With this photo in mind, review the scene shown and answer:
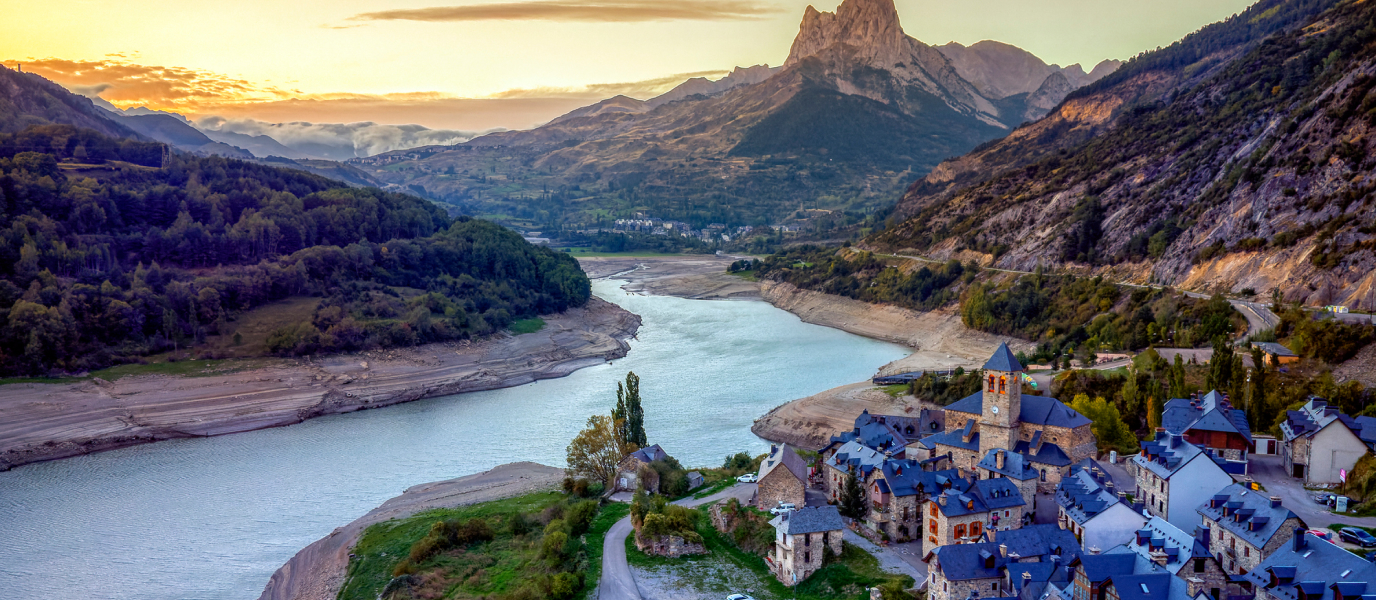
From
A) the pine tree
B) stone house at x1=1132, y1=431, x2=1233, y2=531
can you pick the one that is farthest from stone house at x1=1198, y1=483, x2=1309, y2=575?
the pine tree

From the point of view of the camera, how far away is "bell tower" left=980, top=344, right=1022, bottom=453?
28281mm

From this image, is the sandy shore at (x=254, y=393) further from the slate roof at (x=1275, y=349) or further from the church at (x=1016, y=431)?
the slate roof at (x=1275, y=349)

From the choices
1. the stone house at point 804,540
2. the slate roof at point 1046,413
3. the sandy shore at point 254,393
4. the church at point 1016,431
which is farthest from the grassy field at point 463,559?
the sandy shore at point 254,393

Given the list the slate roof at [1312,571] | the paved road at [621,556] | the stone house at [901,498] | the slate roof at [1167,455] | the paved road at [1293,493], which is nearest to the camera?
the slate roof at [1312,571]

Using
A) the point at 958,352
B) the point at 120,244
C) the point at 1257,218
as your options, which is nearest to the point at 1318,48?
the point at 1257,218

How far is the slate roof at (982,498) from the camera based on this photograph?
22.8 metres

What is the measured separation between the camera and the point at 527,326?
73812 mm

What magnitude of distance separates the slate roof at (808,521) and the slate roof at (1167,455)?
869cm

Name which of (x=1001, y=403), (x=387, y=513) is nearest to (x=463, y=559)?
(x=387, y=513)

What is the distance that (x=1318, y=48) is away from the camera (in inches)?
2547

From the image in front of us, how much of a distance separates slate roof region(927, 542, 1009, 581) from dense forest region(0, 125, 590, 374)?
49573mm

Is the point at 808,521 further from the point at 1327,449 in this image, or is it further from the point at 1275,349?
the point at 1275,349

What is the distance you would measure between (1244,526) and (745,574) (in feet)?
38.9

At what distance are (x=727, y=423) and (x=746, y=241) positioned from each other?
11178 cm
